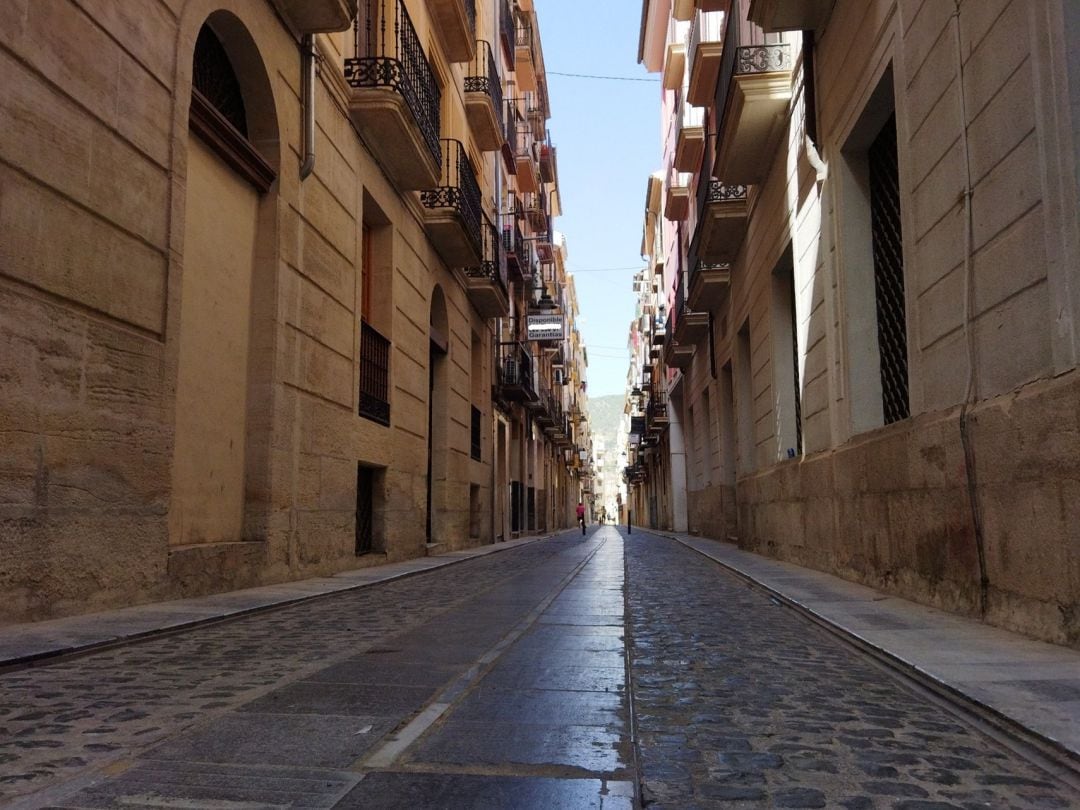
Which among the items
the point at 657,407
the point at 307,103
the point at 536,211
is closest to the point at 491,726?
the point at 307,103

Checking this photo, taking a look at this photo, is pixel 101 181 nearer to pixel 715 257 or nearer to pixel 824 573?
pixel 824 573

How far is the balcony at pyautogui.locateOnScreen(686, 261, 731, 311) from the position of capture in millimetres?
20531

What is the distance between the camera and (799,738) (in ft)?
11.5

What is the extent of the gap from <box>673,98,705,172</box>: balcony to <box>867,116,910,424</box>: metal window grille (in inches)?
514

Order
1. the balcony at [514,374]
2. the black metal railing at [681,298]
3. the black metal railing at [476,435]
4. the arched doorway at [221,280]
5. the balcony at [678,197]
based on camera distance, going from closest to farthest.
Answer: the arched doorway at [221,280] < the black metal railing at [476,435] < the black metal railing at [681,298] < the balcony at [514,374] < the balcony at [678,197]

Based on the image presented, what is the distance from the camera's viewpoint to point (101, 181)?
6.86m

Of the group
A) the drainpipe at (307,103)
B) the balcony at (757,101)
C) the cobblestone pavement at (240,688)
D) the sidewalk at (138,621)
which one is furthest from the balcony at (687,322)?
the cobblestone pavement at (240,688)

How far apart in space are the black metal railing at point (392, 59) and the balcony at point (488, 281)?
5.94 m

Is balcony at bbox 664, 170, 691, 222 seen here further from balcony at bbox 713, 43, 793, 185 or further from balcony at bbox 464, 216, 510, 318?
balcony at bbox 713, 43, 793, 185

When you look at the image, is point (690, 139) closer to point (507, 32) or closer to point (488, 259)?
point (488, 259)

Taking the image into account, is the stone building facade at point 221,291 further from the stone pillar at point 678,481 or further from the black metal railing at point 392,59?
the stone pillar at point 678,481

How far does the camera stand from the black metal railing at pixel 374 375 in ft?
45.4

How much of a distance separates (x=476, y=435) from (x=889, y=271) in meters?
15.5

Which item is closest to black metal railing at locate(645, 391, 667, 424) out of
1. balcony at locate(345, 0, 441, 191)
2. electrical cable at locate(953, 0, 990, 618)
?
balcony at locate(345, 0, 441, 191)
